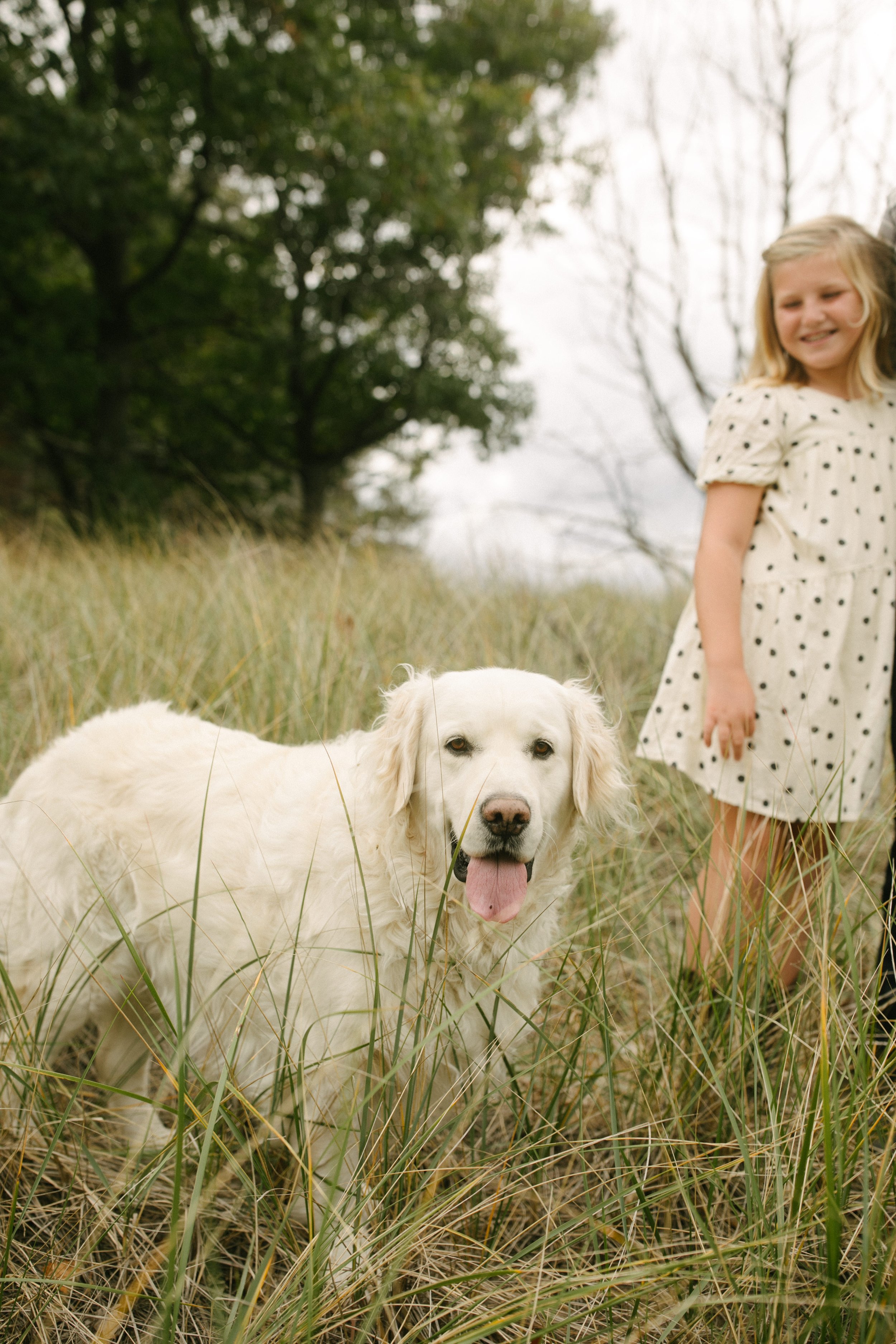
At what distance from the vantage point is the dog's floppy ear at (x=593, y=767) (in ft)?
6.39

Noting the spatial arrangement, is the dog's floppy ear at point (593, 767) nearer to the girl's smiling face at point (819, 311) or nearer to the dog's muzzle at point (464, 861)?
the dog's muzzle at point (464, 861)

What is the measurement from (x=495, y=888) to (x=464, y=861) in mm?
115

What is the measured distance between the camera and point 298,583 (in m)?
4.74

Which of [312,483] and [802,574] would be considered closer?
[802,574]

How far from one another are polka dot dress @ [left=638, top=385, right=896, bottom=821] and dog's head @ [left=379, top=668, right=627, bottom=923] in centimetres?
42

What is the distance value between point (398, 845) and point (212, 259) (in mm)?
13776

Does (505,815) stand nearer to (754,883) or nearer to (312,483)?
(754,883)

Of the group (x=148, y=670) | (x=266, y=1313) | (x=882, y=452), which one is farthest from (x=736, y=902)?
(x=148, y=670)

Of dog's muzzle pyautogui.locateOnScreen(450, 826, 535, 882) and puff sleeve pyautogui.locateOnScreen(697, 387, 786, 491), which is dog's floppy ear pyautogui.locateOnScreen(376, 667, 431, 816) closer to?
dog's muzzle pyautogui.locateOnScreen(450, 826, 535, 882)

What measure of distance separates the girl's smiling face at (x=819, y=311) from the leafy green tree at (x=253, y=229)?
8278 millimetres

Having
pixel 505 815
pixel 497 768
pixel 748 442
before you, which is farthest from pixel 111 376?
pixel 505 815

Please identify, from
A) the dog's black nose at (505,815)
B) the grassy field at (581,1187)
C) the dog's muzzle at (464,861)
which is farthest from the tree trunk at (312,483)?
the dog's black nose at (505,815)

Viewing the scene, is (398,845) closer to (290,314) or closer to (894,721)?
(894,721)

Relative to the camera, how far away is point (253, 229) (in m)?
12.7
